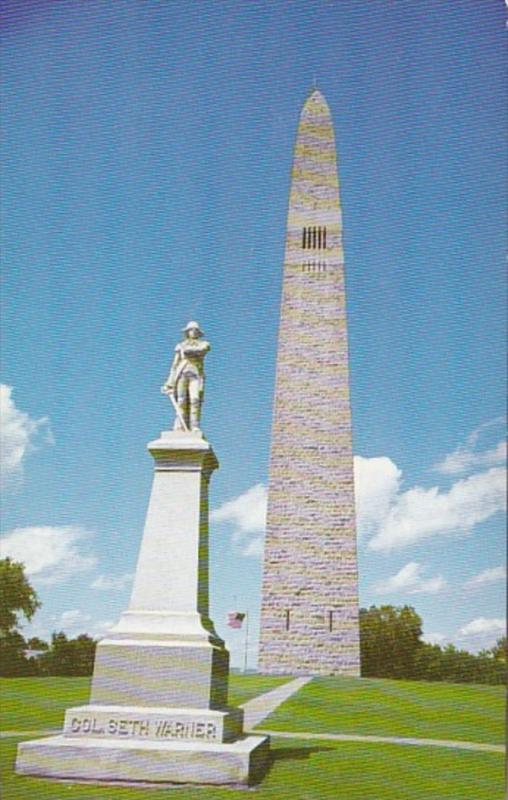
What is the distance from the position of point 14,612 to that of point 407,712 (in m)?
3.65

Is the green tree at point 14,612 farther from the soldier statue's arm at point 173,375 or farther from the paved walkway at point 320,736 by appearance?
the soldier statue's arm at point 173,375

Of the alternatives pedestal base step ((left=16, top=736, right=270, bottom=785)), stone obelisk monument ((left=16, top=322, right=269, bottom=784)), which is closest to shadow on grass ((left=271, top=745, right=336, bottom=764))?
stone obelisk monument ((left=16, top=322, right=269, bottom=784))

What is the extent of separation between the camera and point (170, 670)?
5812mm

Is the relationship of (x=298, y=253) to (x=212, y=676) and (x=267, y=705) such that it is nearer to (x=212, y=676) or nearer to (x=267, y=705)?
(x=267, y=705)

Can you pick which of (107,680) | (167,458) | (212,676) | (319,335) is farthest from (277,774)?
(319,335)

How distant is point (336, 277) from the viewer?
51.9ft

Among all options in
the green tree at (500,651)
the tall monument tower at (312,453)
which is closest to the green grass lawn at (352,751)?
the green tree at (500,651)

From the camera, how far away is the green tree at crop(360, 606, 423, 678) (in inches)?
364

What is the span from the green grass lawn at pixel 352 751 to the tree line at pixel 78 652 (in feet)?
0.38

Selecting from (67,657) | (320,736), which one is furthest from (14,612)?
(320,736)

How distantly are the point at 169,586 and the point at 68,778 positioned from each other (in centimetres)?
127

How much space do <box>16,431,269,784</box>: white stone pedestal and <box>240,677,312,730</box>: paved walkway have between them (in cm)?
172

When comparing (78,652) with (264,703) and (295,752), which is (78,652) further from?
(264,703)

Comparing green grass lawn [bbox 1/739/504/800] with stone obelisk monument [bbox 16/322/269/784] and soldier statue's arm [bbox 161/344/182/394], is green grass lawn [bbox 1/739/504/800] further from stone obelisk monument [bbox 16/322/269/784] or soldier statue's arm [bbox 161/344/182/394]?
soldier statue's arm [bbox 161/344/182/394]
